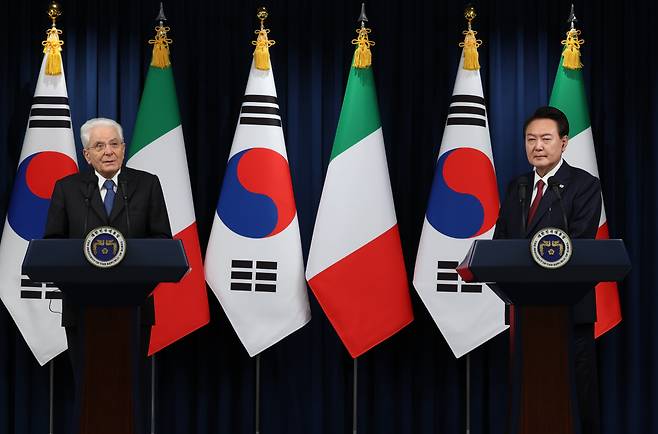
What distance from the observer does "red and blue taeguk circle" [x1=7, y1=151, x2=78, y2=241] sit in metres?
4.79

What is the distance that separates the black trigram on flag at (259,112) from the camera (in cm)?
493

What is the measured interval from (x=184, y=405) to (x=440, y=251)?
1614 mm

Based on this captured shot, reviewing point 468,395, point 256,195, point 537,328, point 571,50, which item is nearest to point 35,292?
point 256,195

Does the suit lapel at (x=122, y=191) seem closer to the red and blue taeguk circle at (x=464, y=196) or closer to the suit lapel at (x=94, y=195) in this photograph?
the suit lapel at (x=94, y=195)

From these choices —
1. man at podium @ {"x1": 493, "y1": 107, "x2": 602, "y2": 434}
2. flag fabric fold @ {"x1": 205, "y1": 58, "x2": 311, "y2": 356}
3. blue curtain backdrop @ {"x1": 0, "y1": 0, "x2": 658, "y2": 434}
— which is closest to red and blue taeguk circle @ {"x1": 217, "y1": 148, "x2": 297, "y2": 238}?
flag fabric fold @ {"x1": 205, "y1": 58, "x2": 311, "y2": 356}

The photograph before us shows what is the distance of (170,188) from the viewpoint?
16.1ft

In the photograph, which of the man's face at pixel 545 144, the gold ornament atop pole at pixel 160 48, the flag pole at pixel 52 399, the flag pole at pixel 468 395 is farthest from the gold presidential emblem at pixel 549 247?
the flag pole at pixel 52 399

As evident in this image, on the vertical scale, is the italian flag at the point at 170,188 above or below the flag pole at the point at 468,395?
above

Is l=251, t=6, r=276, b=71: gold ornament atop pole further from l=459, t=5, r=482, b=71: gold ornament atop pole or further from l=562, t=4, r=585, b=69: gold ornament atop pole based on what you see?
l=562, t=4, r=585, b=69: gold ornament atop pole

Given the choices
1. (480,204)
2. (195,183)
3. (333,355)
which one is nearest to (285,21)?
(195,183)

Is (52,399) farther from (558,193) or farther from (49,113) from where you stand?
(558,193)

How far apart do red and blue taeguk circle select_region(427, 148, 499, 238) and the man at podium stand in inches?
54.2

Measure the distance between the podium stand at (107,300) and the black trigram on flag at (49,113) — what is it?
197cm

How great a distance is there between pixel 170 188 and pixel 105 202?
1396 millimetres
